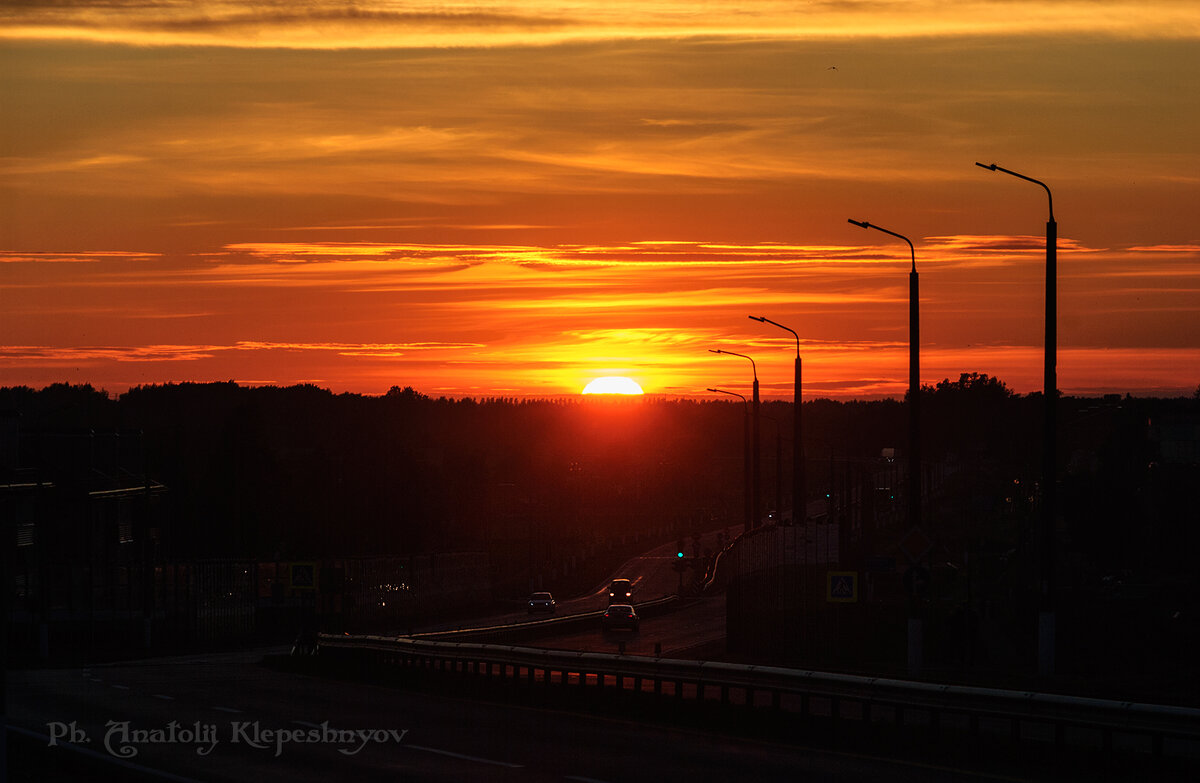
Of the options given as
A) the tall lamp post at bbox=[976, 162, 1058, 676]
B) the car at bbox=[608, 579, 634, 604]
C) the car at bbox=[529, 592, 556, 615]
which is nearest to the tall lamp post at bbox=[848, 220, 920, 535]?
the tall lamp post at bbox=[976, 162, 1058, 676]

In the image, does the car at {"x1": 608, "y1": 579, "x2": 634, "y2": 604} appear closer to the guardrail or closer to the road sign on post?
the road sign on post

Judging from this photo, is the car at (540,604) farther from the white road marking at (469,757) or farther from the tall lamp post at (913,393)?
the white road marking at (469,757)

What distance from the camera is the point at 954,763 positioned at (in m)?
20.3

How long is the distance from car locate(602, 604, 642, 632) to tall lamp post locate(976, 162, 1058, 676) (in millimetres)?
45170

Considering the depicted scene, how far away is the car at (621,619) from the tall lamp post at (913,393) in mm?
40904

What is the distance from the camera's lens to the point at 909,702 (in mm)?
22703

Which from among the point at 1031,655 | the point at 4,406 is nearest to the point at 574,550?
the point at 4,406

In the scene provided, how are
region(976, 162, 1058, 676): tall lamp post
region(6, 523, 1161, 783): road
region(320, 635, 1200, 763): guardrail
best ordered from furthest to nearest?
region(976, 162, 1058, 676): tall lamp post, region(320, 635, 1200, 763): guardrail, region(6, 523, 1161, 783): road

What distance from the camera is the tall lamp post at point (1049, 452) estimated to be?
30.8 meters

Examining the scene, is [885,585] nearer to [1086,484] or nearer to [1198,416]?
[1086,484]

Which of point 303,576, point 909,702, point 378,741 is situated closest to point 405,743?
point 378,741

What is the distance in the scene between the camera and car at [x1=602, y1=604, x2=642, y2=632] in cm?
7606

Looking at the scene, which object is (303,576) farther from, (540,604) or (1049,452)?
(1049,452)

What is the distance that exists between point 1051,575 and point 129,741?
17924mm
